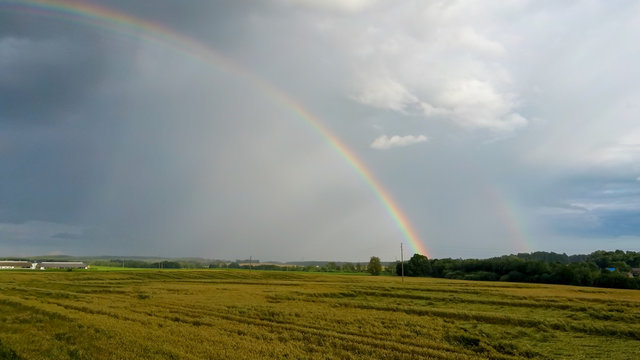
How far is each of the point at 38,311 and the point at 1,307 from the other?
6.15 metres

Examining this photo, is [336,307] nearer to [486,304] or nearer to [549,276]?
[486,304]

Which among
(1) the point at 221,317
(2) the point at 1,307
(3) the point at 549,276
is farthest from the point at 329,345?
(3) the point at 549,276

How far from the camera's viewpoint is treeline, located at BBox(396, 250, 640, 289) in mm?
77250

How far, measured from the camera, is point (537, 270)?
9231 centimetres

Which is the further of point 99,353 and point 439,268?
point 439,268

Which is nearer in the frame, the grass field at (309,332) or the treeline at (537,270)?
the grass field at (309,332)

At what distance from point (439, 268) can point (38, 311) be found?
11020 cm

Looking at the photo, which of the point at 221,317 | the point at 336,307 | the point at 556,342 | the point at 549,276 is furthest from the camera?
the point at 549,276

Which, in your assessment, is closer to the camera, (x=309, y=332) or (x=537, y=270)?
(x=309, y=332)

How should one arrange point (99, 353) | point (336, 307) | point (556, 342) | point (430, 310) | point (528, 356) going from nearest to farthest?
1. point (99, 353)
2. point (528, 356)
3. point (556, 342)
4. point (430, 310)
5. point (336, 307)

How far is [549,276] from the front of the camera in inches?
3406

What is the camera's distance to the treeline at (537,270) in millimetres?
77250

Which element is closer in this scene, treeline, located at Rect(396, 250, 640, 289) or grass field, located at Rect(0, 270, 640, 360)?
grass field, located at Rect(0, 270, 640, 360)

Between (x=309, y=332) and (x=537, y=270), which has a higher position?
(x=537, y=270)
